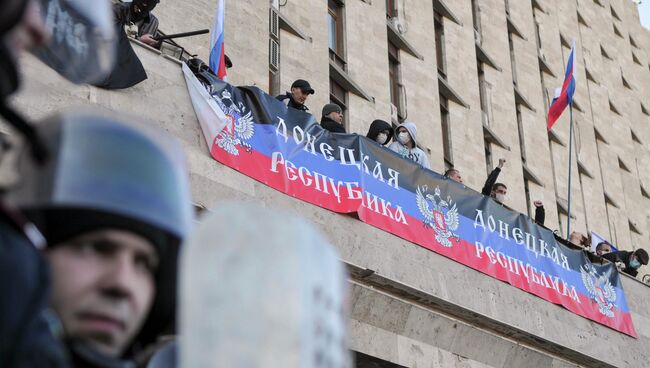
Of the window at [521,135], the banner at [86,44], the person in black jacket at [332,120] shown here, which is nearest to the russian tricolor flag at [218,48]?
the person in black jacket at [332,120]

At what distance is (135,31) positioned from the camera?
11.4 metres

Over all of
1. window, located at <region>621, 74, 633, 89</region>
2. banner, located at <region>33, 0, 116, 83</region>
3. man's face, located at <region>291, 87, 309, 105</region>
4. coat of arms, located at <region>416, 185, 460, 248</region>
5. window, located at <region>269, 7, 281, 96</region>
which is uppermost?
window, located at <region>621, 74, 633, 89</region>

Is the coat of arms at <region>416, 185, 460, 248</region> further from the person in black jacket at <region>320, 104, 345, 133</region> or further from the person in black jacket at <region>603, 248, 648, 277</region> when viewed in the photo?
the person in black jacket at <region>603, 248, 648, 277</region>

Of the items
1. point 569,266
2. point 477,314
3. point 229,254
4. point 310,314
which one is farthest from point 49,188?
point 569,266

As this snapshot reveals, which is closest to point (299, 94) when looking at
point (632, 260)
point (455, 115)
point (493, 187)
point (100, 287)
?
point (493, 187)

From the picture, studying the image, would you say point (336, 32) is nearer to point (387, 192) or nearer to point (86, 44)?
point (387, 192)

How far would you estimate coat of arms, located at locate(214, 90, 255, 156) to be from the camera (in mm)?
10000

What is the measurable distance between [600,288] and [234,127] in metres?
6.62

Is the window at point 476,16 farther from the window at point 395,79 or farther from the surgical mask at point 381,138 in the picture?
the surgical mask at point 381,138

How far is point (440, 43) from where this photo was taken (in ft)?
74.4

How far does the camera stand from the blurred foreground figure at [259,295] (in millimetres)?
1871

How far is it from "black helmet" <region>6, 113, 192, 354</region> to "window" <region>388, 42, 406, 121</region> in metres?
17.5

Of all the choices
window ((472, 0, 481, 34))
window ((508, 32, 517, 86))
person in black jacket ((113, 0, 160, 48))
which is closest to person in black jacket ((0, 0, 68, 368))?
person in black jacket ((113, 0, 160, 48))

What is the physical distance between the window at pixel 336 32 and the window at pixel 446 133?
10.9 ft
